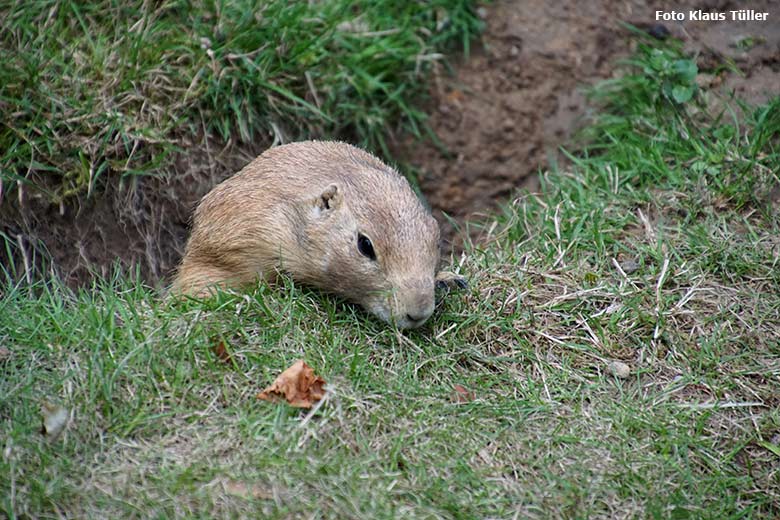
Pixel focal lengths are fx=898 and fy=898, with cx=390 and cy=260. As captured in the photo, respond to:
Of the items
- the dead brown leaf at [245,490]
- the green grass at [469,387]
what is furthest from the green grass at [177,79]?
the dead brown leaf at [245,490]

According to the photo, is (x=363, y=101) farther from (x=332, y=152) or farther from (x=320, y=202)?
(x=320, y=202)

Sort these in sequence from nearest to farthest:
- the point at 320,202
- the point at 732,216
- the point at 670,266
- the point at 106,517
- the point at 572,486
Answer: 1. the point at 106,517
2. the point at 572,486
3. the point at 320,202
4. the point at 670,266
5. the point at 732,216

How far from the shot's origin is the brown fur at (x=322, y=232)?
176 inches

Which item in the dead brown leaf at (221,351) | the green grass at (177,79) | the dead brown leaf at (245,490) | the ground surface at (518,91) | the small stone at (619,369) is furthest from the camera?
the ground surface at (518,91)

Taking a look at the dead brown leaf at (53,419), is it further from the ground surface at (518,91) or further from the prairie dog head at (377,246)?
the ground surface at (518,91)

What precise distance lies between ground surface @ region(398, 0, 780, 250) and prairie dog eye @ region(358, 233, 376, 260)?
2172 mm

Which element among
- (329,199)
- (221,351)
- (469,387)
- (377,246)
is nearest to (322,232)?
(329,199)

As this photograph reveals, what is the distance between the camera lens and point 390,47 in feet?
21.8

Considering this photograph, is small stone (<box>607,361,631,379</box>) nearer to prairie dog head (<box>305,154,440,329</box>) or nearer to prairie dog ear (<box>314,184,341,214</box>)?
prairie dog head (<box>305,154,440,329</box>)

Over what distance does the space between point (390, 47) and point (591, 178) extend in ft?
5.89

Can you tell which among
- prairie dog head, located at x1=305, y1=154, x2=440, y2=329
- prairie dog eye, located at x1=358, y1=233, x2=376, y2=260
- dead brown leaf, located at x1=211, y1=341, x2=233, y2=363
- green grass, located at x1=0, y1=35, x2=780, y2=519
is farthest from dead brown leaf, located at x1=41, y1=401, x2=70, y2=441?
prairie dog eye, located at x1=358, y1=233, x2=376, y2=260

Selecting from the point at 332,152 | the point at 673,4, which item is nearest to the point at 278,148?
Result: the point at 332,152

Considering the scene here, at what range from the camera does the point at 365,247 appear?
180 inches

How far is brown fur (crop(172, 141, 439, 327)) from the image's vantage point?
448cm
